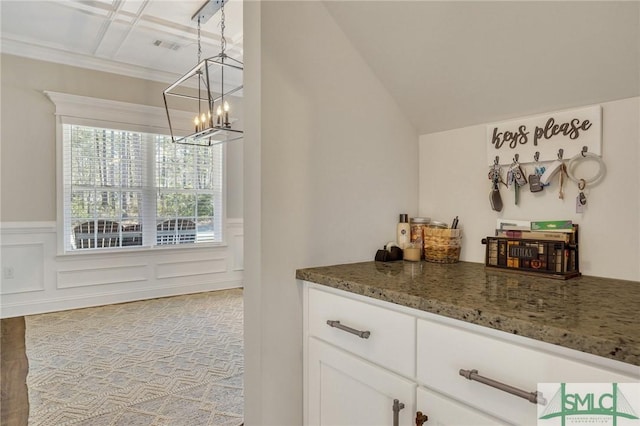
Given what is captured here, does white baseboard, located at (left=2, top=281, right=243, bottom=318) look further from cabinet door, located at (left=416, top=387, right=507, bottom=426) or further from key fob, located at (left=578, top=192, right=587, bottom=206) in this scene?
key fob, located at (left=578, top=192, right=587, bottom=206)

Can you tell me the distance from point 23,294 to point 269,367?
3939 millimetres

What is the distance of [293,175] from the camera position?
133 centimetres

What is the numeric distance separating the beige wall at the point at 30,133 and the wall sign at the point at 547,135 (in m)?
4.40

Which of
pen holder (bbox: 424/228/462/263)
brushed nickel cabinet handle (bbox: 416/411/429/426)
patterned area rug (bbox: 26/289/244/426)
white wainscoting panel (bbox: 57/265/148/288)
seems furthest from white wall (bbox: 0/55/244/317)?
brushed nickel cabinet handle (bbox: 416/411/429/426)

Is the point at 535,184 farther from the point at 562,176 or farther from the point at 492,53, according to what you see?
the point at 492,53

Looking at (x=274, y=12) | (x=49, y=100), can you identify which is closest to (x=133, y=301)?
(x=49, y=100)

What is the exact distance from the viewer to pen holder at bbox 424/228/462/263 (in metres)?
1.55

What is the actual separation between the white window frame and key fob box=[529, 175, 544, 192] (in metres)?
4.30

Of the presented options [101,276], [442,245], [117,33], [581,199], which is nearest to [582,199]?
[581,199]

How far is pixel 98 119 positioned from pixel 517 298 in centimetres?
468

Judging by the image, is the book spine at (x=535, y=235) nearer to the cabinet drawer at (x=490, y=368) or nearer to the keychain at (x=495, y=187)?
the keychain at (x=495, y=187)

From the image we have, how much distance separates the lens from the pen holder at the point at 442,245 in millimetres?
1547

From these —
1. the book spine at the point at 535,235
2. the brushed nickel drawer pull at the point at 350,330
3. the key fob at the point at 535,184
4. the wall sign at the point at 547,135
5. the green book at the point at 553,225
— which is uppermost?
the wall sign at the point at 547,135

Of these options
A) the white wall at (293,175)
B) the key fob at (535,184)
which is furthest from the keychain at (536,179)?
the white wall at (293,175)
